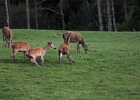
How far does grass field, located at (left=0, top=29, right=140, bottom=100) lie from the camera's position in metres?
13.4

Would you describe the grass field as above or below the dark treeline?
below

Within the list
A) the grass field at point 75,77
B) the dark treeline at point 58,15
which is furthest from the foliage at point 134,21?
the grass field at point 75,77

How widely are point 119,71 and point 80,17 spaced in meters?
40.8

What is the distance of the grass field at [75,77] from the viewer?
13.4m

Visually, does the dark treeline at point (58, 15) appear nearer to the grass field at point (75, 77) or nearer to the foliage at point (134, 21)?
the foliage at point (134, 21)

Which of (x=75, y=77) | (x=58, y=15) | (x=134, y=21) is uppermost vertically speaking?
(x=58, y=15)

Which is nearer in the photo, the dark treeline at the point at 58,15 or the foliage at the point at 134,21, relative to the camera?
the foliage at the point at 134,21

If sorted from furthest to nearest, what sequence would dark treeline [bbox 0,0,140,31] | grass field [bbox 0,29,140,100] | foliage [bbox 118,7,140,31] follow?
dark treeline [bbox 0,0,140,31] < foliage [bbox 118,7,140,31] < grass field [bbox 0,29,140,100]

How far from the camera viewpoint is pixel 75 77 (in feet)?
51.4

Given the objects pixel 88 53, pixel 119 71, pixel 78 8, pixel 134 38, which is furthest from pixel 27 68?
pixel 78 8

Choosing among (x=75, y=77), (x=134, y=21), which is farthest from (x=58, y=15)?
(x=75, y=77)

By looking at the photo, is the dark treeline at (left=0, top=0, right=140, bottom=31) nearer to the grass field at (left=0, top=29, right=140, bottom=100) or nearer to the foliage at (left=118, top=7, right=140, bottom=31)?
the foliage at (left=118, top=7, right=140, bottom=31)

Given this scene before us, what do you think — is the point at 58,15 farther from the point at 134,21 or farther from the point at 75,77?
the point at 75,77

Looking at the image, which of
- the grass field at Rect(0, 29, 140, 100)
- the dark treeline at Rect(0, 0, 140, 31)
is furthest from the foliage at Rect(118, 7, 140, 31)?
the grass field at Rect(0, 29, 140, 100)
